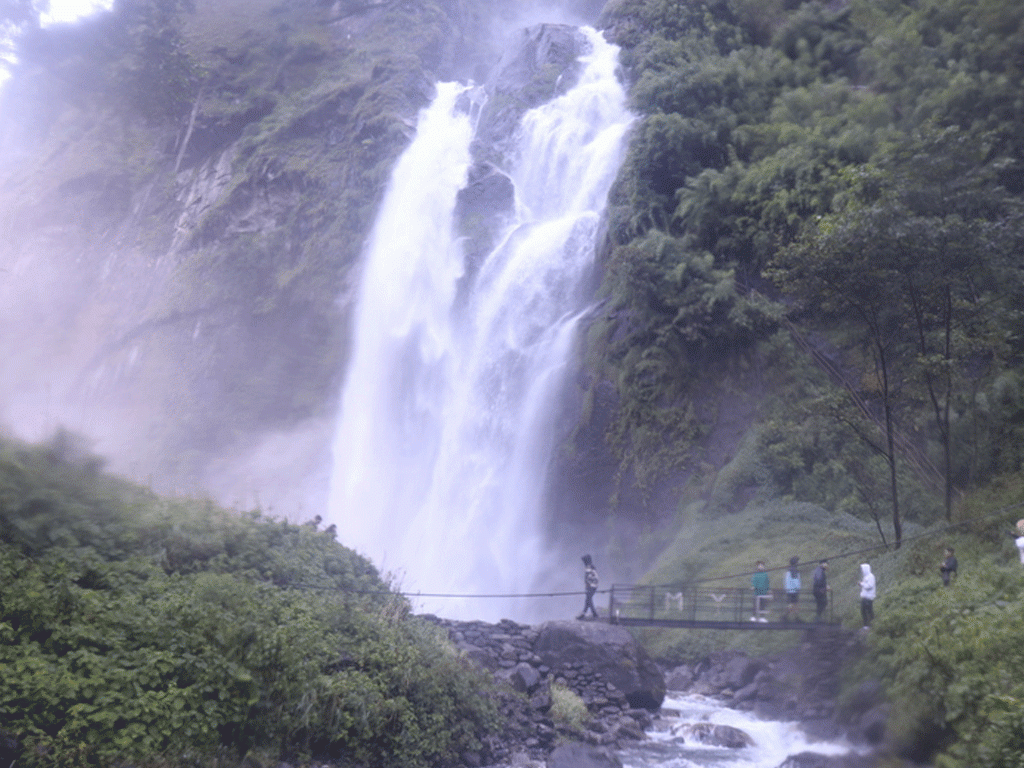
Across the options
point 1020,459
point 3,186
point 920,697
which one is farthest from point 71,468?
point 3,186

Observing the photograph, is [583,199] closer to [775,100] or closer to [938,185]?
[775,100]

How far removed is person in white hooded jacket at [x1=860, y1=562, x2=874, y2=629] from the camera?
1074cm

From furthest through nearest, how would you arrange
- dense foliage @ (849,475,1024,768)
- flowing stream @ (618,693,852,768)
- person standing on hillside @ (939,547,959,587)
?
1. person standing on hillside @ (939,547,959,587)
2. flowing stream @ (618,693,852,768)
3. dense foliage @ (849,475,1024,768)

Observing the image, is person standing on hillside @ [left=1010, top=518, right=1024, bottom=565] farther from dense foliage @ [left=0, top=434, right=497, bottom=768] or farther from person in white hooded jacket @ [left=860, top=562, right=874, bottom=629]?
dense foliage @ [left=0, top=434, right=497, bottom=768]

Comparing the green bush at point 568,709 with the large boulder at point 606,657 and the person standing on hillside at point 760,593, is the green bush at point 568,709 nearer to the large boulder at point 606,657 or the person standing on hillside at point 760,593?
the large boulder at point 606,657

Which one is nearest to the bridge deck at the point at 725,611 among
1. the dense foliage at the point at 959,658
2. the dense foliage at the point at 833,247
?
the dense foliage at the point at 959,658

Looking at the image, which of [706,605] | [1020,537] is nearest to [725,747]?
[706,605]

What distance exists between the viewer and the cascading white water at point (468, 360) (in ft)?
73.4

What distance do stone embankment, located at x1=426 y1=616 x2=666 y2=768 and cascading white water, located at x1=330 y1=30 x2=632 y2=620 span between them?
7.30 metres

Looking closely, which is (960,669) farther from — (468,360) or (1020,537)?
(468,360)

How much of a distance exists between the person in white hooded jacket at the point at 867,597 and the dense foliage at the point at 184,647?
5.29 meters

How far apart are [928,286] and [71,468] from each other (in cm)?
1247

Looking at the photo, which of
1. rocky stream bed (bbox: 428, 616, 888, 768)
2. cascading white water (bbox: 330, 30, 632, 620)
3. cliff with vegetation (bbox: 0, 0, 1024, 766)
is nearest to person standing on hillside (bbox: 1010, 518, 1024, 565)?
cliff with vegetation (bbox: 0, 0, 1024, 766)

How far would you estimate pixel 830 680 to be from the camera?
33.8 ft
